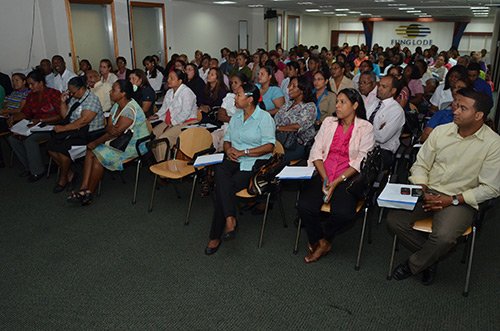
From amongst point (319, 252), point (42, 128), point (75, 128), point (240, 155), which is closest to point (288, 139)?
point (240, 155)

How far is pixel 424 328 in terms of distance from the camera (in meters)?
2.52

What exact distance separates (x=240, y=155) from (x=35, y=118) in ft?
11.1

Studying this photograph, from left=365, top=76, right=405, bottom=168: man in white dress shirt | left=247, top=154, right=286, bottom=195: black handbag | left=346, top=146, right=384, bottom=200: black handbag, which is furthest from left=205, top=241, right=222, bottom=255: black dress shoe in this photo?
left=365, top=76, right=405, bottom=168: man in white dress shirt

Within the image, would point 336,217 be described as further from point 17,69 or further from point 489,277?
point 17,69

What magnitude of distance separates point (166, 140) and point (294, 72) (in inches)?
113

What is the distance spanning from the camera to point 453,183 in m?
2.92

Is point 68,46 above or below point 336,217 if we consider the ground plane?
above

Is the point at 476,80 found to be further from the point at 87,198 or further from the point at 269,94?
the point at 87,198

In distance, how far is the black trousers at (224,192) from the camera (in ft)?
11.4

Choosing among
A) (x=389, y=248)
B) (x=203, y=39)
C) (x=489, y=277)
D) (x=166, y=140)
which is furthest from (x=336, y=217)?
(x=203, y=39)

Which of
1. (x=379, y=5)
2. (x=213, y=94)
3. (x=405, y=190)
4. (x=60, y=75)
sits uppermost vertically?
(x=379, y=5)

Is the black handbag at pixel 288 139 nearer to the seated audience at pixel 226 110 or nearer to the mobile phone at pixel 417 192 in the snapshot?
the seated audience at pixel 226 110

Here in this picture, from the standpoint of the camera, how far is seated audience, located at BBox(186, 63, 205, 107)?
633 cm

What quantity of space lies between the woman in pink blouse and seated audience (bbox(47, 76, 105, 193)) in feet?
9.09
